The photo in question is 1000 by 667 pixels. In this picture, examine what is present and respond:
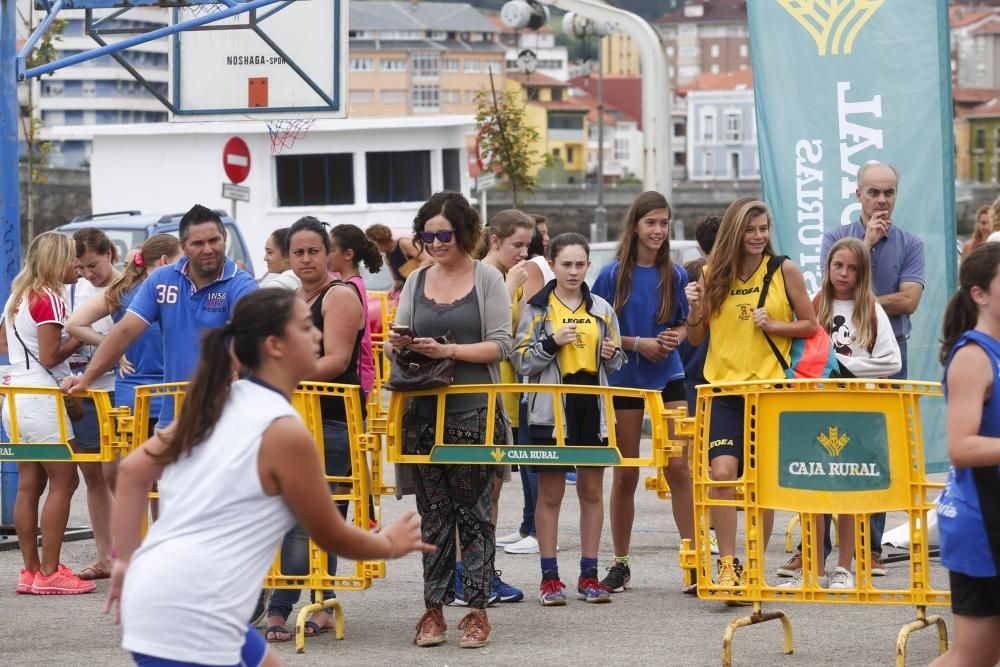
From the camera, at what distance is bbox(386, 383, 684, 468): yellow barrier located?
7492mm

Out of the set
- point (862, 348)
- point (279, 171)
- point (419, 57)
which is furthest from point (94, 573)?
point (419, 57)

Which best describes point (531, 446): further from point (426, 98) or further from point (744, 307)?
point (426, 98)

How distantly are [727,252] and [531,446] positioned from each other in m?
1.35

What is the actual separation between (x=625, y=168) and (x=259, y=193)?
140m

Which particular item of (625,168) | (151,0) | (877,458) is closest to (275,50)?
(151,0)

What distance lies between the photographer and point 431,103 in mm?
159000

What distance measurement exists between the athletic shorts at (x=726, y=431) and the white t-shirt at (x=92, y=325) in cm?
325

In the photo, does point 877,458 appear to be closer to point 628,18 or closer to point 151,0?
point 151,0

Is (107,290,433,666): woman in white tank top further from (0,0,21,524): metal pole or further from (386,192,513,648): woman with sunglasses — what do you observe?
(0,0,21,524): metal pole

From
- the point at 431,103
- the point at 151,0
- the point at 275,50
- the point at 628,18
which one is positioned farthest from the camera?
the point at 431,103

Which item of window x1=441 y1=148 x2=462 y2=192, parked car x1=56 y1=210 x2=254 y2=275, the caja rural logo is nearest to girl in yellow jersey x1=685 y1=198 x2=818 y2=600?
the caja rural logo

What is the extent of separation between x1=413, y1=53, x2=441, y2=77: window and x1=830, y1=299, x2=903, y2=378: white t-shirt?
493ft

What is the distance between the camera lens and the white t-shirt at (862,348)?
8.57 meters

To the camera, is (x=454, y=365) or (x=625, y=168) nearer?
(x=454, y=365)
